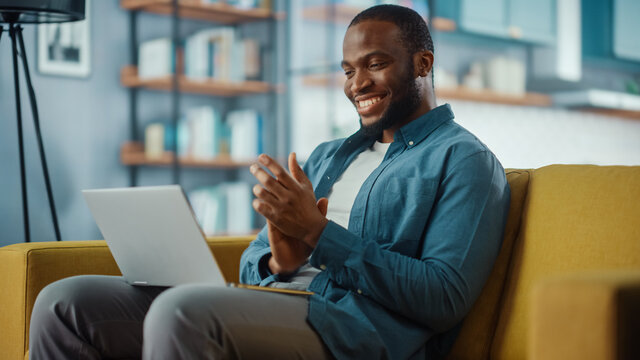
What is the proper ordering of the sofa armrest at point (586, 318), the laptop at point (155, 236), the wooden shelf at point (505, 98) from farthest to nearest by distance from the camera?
the wooden shelf at point (505, 98), the laptop at point (155, 236), the sofa armrest at point (586, 318)

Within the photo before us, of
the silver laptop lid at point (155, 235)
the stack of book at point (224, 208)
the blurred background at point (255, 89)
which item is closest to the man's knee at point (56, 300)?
the silver laptop lid at point (155, 235)

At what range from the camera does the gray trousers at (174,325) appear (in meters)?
1.16

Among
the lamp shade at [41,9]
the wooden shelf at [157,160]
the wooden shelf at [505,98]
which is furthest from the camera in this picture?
the wooden shelf at [505,98]

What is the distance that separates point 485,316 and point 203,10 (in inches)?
136

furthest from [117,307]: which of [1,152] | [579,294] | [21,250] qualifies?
[1,152]

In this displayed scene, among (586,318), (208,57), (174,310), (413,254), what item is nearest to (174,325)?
(174,310)

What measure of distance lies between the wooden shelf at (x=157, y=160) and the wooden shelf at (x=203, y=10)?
0.81 metres

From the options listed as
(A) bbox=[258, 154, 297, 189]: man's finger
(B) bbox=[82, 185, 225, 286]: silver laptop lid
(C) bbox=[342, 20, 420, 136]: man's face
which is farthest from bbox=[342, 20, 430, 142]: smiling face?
(B) bbox=[82, 185, 225, 286]: silver laptop lid

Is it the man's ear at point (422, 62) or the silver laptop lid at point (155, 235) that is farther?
the man's ear at point (422, 62)

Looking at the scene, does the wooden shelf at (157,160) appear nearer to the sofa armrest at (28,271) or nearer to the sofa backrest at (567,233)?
the sofa armrest at (28,271)

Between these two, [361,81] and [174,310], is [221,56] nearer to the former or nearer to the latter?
[361,81]

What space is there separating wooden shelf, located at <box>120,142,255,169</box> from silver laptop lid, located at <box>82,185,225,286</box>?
290cm

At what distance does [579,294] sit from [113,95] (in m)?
3.90

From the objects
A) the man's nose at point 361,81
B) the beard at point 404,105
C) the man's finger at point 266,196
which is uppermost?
the man's nose at point 361,81
